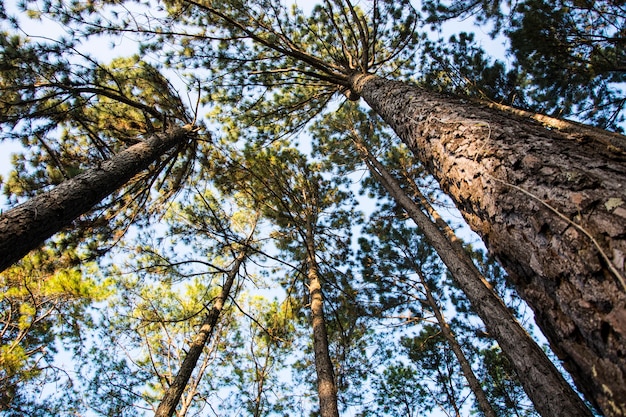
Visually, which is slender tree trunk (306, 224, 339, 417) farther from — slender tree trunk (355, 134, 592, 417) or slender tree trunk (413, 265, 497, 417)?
slender tree trunk (413, 265, 497, 417)

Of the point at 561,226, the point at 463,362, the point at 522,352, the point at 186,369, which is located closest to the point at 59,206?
the point at 186,369

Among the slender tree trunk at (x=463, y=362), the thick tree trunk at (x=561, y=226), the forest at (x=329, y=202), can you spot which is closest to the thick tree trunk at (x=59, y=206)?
the forest at (x=329, y=202)

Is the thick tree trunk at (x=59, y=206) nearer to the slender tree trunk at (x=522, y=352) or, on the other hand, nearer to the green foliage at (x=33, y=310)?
the green foliage at (x=33, y=310)

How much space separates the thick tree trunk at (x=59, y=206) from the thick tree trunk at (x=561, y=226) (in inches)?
124

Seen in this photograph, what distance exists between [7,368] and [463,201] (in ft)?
24.9

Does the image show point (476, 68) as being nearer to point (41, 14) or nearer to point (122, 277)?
point (41, 14)

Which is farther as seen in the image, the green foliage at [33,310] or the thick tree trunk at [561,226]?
the green foliage at [33,310]

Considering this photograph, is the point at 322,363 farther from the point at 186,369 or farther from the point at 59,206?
the point at 59,206

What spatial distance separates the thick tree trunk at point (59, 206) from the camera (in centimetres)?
248

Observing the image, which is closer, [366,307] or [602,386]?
[602,386]

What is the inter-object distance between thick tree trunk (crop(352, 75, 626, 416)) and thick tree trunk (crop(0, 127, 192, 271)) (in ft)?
10.3

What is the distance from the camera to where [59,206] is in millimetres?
2938

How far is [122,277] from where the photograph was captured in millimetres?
7367

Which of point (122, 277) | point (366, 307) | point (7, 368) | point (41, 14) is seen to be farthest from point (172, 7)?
point (366, 307)
